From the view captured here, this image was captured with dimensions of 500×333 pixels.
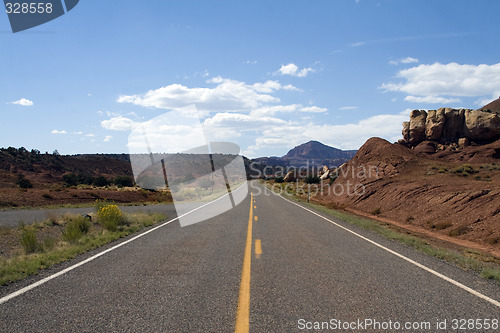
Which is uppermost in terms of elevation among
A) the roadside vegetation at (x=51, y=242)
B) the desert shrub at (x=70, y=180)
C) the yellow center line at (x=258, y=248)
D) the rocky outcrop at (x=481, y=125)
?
the desert shrub at (x=70, y=180)

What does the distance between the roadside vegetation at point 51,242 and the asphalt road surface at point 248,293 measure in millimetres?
573

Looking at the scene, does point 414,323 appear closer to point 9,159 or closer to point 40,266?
point 40,266

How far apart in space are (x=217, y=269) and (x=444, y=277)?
4.51 metres

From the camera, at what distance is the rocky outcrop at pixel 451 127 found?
49469 millimetres

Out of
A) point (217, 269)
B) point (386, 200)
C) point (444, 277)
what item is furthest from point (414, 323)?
point (386, 200)

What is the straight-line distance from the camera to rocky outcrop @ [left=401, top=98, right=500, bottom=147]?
49469mm

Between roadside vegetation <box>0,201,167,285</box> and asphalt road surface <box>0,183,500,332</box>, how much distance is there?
573 mm

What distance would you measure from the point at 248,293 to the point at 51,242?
7.28 meters

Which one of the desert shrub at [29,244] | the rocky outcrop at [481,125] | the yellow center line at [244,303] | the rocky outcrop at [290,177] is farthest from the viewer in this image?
the rocky outcrop at [290,177]

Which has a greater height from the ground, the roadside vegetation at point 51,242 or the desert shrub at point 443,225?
the roadside vegetation at point 51,242

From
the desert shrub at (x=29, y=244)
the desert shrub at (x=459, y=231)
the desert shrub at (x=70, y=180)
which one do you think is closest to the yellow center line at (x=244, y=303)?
the desert shrub at (x=29, y=244)

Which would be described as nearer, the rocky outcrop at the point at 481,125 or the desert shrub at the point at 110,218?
the desert shrub at the point at 110,218

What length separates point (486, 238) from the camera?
1652cm

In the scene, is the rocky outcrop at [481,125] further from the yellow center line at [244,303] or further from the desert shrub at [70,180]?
the desert shrub at [70,180]
